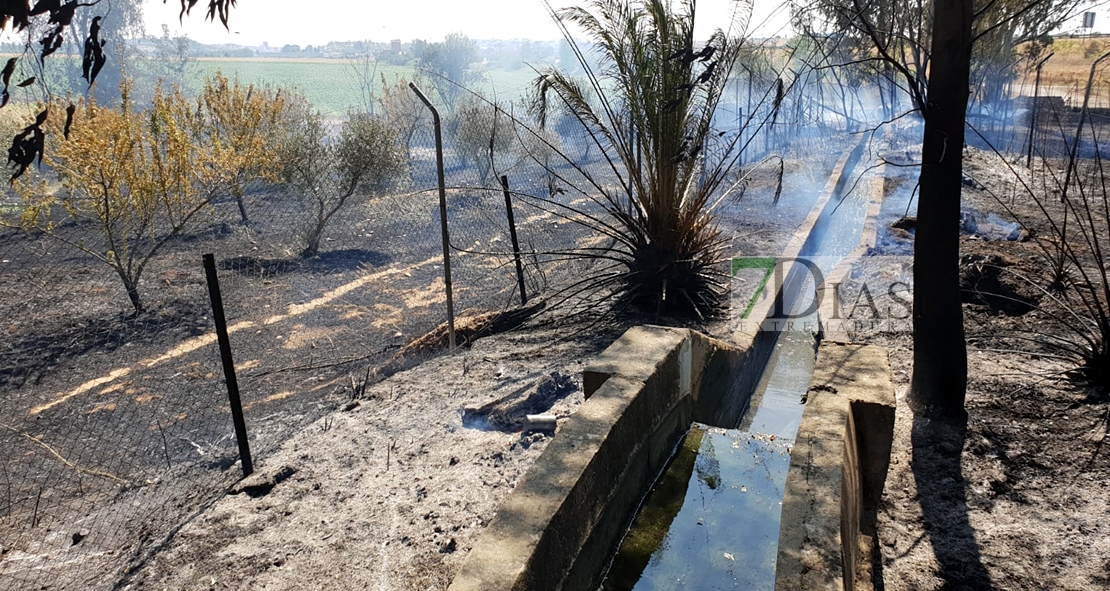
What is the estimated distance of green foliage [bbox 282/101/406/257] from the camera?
14.0m

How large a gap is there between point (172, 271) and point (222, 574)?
9.00 meters

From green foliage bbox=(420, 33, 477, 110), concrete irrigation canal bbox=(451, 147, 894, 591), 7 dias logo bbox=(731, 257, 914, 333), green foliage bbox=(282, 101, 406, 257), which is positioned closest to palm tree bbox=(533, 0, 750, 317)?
7 dias logo bbox=(731, 257, 914, 333)

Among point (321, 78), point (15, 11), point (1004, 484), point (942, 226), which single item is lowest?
point (1004, 484)

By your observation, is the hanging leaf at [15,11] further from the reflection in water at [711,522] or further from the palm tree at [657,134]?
the palm tree at [657,134]

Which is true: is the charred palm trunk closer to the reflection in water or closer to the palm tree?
the reflection in water

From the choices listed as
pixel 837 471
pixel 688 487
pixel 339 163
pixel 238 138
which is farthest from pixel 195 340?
pixel 837 471

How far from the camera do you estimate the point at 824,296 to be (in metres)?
7.36

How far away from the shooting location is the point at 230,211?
625 inches

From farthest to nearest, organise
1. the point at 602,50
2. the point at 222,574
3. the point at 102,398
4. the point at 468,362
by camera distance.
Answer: the point at 602,50 < the point at 102,398 < the point at 468,362 < the point at 222,574

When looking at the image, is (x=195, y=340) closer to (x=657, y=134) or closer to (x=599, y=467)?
(x=657, y=134)

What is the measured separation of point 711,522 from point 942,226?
6.99ft

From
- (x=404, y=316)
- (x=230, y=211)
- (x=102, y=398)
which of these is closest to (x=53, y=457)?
(x=102, y=398)

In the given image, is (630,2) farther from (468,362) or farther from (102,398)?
(102,398)

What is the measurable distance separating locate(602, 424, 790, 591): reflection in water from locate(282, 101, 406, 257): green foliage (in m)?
10.1
